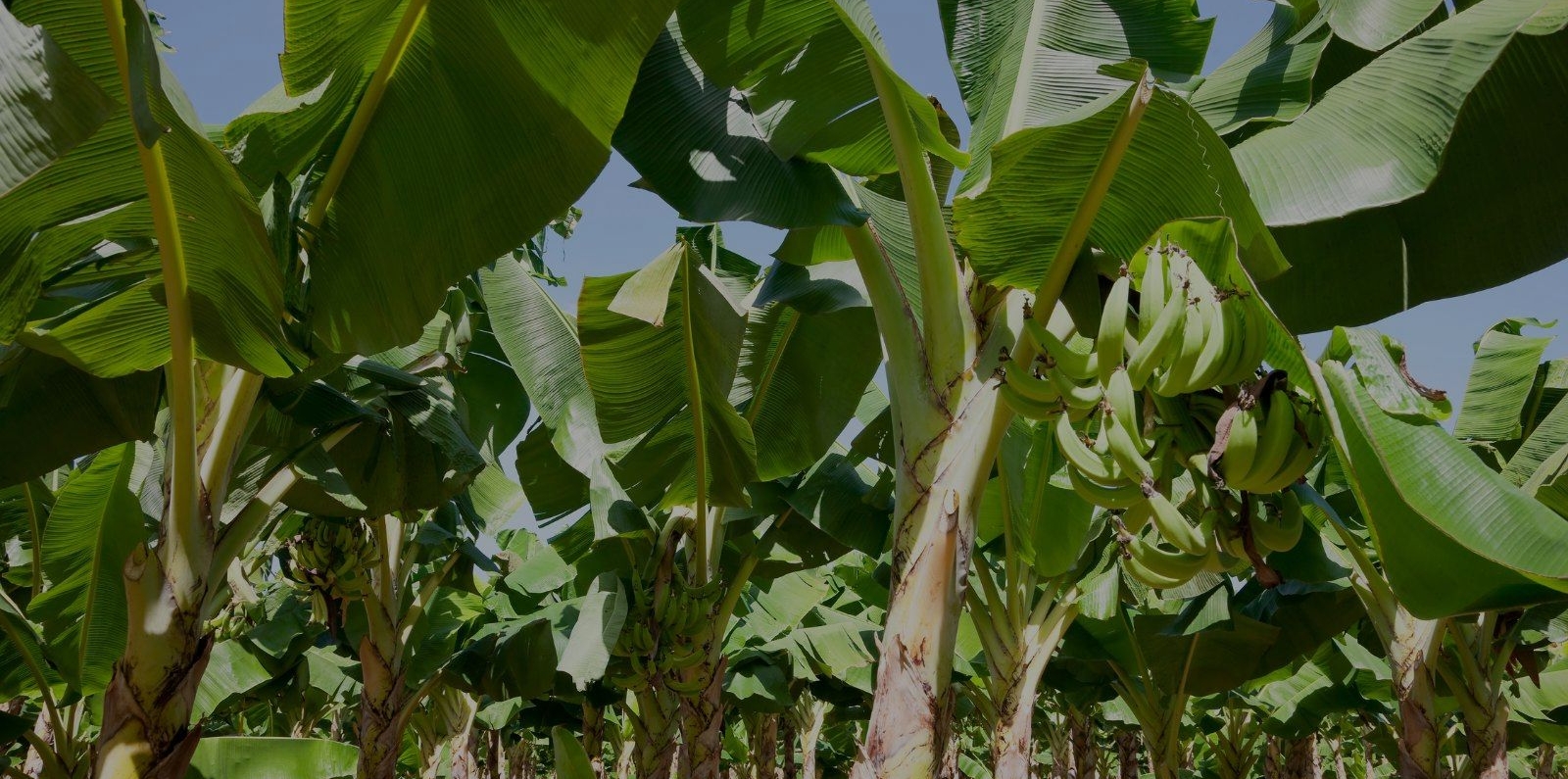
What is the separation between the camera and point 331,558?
6.35 meters

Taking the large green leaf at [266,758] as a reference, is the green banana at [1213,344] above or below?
above

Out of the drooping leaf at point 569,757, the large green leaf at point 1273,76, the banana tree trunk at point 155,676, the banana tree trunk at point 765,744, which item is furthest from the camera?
the banana tree trunk at point 765,744

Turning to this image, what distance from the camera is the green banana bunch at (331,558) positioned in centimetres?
627

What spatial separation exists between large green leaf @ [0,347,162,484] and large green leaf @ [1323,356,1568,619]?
385 centimetres

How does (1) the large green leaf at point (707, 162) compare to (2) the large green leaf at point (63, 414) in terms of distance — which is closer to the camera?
(1) the large green leaf at point (707, 162)

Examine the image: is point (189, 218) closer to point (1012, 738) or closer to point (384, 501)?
point (384, 501)

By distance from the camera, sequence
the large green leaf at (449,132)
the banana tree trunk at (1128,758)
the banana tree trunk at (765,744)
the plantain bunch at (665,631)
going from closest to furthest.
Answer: the large green leaf at (449,132) < the plantain bunch at (665,631) < the banana tree trunk at (1128,758) < the banana tree trunk at (765,744)

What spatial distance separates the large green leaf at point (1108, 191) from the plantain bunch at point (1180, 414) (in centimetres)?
17

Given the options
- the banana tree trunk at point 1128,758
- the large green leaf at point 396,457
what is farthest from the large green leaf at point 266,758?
the banana tree trunk at point 1128,758

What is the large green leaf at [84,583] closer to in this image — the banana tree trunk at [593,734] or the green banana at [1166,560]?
the green banana at [1166,560]

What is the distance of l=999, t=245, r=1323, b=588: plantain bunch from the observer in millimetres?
2227

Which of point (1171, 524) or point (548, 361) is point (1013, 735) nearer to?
point (548, 361)

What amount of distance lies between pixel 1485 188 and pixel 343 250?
3099mm

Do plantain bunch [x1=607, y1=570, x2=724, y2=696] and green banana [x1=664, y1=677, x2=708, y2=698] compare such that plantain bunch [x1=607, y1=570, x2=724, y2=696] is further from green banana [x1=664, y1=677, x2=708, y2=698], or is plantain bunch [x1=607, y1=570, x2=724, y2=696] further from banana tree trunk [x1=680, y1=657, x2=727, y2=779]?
banana tree trunk [x1=680, y1=657, x2=727, y2=779]
